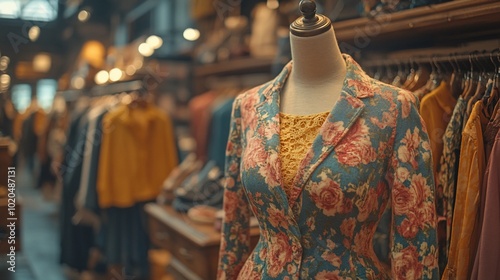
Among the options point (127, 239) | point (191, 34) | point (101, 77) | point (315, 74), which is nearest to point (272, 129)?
point (315, 74)

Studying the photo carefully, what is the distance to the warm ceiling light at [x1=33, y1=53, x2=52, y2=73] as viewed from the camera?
6.81ft

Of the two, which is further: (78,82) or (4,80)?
(78,82)

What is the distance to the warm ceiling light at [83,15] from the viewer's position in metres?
2.35

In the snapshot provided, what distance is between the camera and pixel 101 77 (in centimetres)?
346

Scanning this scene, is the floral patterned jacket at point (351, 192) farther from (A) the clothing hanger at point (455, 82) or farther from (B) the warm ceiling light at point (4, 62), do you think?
(B) the warm ceiling light at point (4, 62)

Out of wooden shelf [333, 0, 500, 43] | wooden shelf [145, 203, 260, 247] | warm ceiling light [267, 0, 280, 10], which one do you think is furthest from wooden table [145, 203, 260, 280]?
warm ceiling light [267, 0, 280, 10]

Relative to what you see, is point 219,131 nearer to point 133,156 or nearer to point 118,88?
point 133,156

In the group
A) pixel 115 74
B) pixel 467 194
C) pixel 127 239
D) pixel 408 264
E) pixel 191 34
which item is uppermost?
pixel 191 34

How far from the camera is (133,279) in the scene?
10.9 feet

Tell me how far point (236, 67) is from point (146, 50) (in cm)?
59

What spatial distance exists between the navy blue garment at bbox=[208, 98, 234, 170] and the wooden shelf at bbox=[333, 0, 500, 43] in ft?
3.97

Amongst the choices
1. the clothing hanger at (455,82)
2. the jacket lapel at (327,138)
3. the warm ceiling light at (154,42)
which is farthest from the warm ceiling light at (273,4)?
the jacket lapel at (327,138)

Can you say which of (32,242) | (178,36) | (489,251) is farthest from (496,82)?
(178,36)

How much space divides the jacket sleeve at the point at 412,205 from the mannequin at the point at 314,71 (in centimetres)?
22
